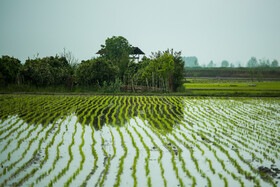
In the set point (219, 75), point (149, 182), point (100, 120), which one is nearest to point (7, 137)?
point (100, 120)

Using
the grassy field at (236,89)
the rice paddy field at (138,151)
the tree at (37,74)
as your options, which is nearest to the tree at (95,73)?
the tree at (37,74)

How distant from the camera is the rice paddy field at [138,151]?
14.8ft

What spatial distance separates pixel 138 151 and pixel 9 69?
19757 millimetres

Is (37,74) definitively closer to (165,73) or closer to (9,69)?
(9,69)

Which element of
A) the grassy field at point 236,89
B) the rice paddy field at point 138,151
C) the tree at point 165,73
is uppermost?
the tree at point 165,73

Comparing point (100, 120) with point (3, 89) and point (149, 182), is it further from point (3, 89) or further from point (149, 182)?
point (3, 89)

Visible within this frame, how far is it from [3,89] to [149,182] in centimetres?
2007

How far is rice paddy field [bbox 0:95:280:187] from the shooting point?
4.50m

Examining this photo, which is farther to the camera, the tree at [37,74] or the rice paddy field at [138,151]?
the tree at [37,74]

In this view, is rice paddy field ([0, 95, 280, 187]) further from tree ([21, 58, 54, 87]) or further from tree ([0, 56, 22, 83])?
tree ([0, 56, 22, 83])

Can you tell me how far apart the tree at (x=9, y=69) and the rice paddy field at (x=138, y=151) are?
13358mm

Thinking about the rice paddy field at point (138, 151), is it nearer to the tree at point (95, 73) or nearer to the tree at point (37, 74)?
the tree at point (37, 74)

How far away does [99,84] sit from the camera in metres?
22.8

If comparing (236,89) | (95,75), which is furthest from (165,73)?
(236,89)
